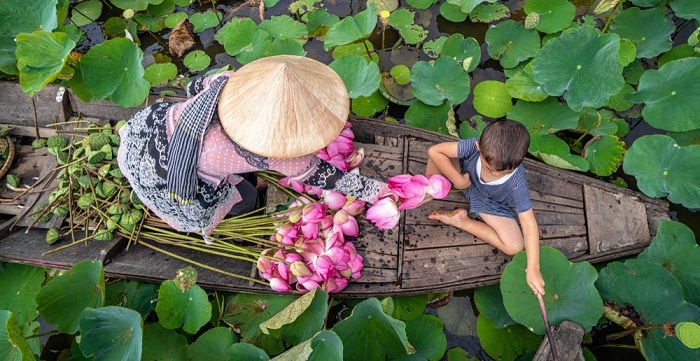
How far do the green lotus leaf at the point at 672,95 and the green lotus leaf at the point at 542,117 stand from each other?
0.35 m

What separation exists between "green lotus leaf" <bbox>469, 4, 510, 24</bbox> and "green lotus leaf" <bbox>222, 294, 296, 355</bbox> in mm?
2240

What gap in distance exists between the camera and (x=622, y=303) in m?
2.03

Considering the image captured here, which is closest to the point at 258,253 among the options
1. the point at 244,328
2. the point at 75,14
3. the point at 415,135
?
the point at 244,328

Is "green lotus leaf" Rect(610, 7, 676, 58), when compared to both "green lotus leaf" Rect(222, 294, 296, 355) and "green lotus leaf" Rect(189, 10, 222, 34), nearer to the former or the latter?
"green lotus leaf" Rect(222, 294, 296, 355)

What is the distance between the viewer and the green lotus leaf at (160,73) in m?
3.04

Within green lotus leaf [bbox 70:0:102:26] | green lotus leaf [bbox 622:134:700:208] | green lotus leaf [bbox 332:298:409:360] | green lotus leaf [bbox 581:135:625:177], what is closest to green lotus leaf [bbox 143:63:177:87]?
green lotus leaf [bbox 70:0:102:26]

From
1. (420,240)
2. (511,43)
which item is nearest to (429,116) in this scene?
(511,43)

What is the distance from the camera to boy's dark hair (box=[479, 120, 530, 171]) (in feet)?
5.36

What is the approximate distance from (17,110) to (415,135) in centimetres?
212

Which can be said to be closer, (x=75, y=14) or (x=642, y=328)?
(x=642, y=328)

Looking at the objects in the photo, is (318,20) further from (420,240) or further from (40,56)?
(420,240)

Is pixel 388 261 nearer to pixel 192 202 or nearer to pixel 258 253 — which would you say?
pixel 258 253

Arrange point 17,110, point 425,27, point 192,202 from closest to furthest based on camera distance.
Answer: point 192,202
point 17,110
point 425,27

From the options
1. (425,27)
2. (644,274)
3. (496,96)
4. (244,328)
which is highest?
(425,27)
